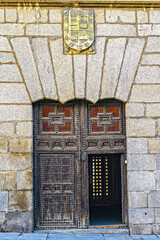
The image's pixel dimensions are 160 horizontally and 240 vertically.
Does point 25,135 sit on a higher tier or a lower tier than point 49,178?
higher

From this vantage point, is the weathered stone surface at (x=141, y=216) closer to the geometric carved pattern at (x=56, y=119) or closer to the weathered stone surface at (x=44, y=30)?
the geometric carved pattern at (x=56, y=119)

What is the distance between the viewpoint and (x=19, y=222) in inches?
187

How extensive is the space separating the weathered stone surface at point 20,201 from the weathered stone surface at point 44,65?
5.74 ft

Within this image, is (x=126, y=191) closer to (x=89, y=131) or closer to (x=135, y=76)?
(x=89, y=131)

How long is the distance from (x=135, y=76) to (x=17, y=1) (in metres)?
2.48

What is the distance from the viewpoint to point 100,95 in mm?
4973

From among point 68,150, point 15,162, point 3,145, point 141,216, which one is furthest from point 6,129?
point 141,216

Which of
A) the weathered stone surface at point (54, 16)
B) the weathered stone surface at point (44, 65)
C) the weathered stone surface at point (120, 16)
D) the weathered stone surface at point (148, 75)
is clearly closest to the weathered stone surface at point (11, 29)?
the weathered stone surface at point (44, 65)

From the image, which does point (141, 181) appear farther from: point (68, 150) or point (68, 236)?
Result: point (68, 236)

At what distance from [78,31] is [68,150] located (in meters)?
2.13

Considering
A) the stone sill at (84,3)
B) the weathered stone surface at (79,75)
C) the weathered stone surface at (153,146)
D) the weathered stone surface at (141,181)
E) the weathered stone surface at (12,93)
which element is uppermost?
the stone sill at (84,3)

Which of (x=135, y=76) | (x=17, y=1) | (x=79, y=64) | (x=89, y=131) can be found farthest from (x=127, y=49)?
(x=17, y=1)

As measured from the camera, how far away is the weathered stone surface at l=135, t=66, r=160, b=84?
502 cm

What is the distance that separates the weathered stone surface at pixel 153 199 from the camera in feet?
16.0
